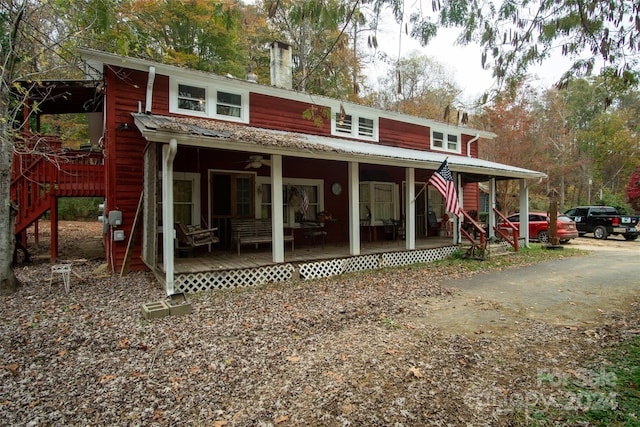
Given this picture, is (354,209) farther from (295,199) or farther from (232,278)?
(232,278)

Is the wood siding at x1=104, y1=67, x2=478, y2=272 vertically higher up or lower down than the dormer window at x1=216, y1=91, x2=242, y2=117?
lower down

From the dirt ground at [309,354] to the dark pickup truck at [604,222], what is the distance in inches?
518

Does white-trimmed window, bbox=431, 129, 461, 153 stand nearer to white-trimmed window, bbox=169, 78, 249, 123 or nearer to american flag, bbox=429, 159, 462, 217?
american flag, bbox=429, 159, 462, 217

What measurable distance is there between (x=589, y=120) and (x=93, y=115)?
4051 cm

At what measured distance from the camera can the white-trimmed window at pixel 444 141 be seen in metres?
14.9

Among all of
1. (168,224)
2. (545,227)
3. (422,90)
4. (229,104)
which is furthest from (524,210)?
(422,90)

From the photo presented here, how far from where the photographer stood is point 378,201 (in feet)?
41.7

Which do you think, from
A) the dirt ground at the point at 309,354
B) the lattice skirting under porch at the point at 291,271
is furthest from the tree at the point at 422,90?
the dirt ground at the point at 309,354

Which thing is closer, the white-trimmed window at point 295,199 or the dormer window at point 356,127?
the white-trimmed window at point 295,199

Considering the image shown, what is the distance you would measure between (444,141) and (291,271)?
34.7 feet

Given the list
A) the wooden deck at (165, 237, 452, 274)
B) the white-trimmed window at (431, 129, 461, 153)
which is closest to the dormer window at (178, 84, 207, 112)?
the wooden deck at (165, 237, 452, 274)

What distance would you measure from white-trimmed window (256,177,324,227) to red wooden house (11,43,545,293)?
0.11 feet

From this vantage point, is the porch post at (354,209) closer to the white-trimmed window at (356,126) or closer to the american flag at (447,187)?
the american flag at (447,187)

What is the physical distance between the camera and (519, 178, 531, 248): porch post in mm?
12922
